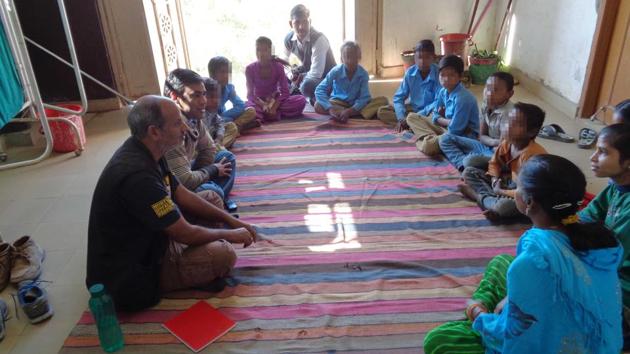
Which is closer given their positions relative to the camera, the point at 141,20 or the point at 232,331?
the point at 232,331

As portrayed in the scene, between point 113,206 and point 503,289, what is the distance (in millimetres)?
1415

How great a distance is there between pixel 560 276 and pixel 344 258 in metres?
1.23

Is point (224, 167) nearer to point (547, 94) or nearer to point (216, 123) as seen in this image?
point (216, 123)

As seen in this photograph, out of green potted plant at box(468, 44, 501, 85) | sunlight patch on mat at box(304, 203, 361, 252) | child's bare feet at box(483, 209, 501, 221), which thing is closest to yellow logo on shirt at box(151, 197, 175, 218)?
sunlight patch on mat at box(304, 203, 361, 252)

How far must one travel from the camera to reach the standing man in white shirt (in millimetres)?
4406

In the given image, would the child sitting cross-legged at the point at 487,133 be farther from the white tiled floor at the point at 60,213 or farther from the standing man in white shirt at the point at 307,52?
the standing man in white shirt at the point at 307,52

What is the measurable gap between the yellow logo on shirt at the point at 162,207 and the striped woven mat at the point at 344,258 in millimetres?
472

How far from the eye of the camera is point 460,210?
264 cm

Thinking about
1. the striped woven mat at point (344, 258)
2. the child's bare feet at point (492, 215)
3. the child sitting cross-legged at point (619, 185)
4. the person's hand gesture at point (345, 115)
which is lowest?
the striped woven mat at point (344, 258)

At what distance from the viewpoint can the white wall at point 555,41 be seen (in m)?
3.83

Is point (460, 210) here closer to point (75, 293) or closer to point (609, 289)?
point (609, 289)

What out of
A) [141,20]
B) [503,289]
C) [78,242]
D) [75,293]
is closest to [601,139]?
[503,289]

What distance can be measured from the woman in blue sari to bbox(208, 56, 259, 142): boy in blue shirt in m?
2.69

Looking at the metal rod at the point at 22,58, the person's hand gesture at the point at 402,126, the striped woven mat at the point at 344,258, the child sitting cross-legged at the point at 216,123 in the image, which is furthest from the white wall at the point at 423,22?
the metal rod at the point at 22,58
